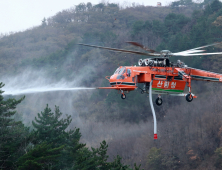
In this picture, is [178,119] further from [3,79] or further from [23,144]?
[3,79]

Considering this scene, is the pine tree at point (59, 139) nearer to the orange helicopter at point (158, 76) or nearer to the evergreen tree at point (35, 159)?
the evergreen tree at point (35, 159)

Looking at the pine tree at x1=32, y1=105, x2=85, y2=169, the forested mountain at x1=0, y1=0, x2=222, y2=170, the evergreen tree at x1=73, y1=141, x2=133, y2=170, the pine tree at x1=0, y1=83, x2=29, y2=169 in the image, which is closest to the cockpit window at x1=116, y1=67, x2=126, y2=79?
the forested mountain at x1=0, y1=0, x2=222, y2=170

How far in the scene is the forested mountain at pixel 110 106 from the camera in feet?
120

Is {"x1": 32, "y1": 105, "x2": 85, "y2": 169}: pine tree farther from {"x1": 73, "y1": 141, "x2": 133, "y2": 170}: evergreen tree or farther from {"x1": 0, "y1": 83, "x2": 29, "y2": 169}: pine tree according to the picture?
{"x1": 0, "y1": 83, "x2": 29, "y2": 169}: pine tree

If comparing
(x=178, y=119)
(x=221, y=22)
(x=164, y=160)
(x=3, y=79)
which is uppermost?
(x=221, y=22)

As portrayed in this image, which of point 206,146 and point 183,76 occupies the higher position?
point 183,76

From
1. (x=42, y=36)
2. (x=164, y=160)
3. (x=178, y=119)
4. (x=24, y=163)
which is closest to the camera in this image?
(x=24, y=163)

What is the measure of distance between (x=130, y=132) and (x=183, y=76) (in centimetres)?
4398

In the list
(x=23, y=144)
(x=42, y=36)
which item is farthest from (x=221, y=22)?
A: (x=42, y=36)

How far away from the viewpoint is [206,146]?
198 feet

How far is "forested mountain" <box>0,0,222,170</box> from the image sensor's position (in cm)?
3669

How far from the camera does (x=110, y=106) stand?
73.6 m

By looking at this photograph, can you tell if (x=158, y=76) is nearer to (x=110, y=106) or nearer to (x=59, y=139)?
(x=59, y=139)

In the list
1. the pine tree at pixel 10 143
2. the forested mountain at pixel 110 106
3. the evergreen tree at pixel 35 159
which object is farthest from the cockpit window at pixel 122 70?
the pine tree at pixel 10 143
